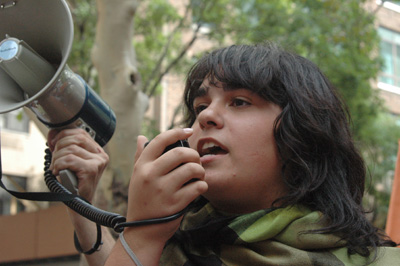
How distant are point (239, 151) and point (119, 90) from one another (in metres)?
→ 3.24

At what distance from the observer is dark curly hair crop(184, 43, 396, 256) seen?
151cm

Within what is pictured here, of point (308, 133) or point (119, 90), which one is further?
point (119, 90)

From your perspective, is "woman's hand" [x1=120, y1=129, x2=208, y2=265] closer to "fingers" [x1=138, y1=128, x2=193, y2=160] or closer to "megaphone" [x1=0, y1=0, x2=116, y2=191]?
"fingers" [x1=138, y1=128, x2=193, y2=160]

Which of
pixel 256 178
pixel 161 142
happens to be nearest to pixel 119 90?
pixel 256 178

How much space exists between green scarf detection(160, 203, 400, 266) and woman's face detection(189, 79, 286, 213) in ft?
0.20

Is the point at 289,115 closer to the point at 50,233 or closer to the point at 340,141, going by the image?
the point at 340,141

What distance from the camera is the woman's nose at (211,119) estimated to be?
1466 millimetres

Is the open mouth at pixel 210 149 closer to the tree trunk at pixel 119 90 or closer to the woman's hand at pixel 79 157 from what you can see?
the woman's hand at pixel 79 157

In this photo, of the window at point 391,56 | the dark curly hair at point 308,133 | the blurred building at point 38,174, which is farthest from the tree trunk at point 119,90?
the window at point 391,56

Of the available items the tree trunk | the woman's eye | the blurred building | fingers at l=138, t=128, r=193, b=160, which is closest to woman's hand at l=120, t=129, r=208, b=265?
fingers at l=138, t=128, r=193, b=160

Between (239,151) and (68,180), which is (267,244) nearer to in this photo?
(239,151)

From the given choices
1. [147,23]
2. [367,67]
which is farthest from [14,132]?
[367,67]

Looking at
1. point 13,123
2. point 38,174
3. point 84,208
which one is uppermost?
point 84,208

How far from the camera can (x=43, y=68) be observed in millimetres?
1771
